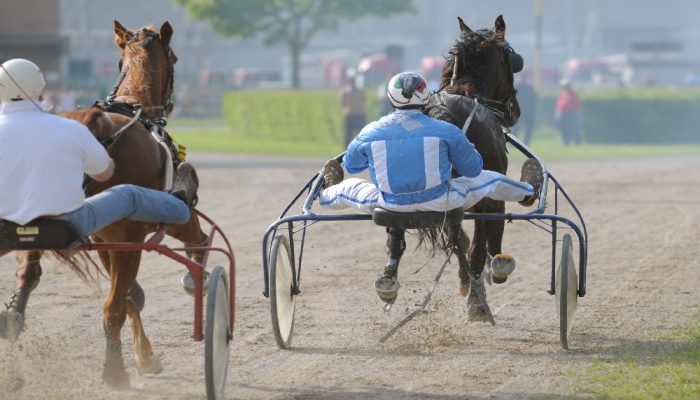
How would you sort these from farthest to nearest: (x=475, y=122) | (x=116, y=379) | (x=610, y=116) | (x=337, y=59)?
1. (x=337, y=59)
2. (x=610, y=116)
3. (x=475, y=122)
4. (x=116, y=379)

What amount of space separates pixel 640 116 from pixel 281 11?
17.4 m

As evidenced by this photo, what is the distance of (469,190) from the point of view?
7.07 m

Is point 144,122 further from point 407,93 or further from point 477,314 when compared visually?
point 477,314

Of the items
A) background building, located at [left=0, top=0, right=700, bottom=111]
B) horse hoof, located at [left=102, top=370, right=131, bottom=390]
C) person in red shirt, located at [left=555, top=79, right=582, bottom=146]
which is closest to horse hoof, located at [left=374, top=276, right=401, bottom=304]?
horse hoof, located at [left=102, top=370, right=131, bottom=390]

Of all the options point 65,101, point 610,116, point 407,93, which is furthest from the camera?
point 65,101

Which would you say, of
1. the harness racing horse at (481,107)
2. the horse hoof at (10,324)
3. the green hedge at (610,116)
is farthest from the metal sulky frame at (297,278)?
the green hedge at (610,116)

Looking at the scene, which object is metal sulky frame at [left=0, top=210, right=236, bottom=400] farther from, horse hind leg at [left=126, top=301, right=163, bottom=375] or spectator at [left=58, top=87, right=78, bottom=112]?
spectator at [left=58, top=87, right=78, bottom=112]

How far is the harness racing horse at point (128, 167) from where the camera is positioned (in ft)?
20.5

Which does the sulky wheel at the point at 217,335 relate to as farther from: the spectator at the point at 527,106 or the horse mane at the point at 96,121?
the spectator at the point at 527,106

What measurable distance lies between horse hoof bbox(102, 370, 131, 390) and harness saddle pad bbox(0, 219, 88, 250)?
35.3 inches

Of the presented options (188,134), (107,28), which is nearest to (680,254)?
(188,134)

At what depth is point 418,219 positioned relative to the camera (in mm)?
6863

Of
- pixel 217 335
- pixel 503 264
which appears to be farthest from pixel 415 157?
pixel 217 335

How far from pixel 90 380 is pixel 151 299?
8.85ft
